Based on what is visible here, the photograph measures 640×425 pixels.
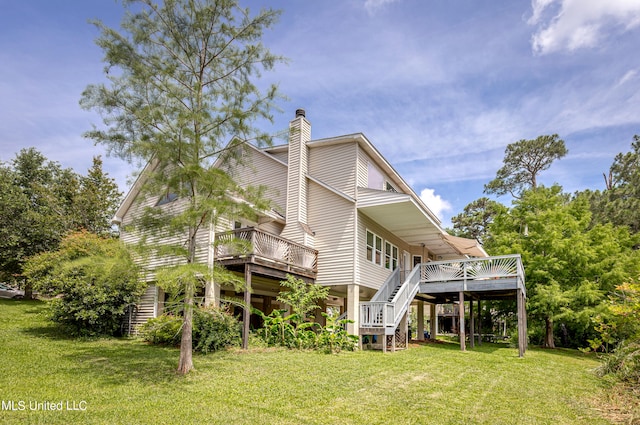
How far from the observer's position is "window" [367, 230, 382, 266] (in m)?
18.0

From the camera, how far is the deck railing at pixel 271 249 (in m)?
13.7

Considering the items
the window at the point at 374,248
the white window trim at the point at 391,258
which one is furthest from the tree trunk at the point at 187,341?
the white window trim at the point at 391,258

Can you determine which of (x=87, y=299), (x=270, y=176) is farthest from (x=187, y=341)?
(x=270, y=176)

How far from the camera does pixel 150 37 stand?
9398 mm

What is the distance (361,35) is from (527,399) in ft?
33.6

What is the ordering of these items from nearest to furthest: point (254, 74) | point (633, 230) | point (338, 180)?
point (254, 74) < point (338, 180) < point (633, 230)

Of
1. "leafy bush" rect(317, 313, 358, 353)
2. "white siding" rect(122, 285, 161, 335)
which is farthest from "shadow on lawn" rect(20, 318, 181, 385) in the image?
"leafy bush" rect(317, 313, 358, 353)

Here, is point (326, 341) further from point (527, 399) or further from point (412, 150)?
point (412, 150)

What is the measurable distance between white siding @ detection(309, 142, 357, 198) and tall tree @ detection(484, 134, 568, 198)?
23.9 m

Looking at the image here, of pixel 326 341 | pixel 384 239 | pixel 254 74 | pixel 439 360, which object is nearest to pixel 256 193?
pixel 254 74

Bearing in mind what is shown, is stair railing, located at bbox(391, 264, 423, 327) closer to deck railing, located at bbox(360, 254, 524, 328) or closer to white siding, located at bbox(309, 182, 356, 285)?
deck railing, located at bbox(360, 254, 524, 328)

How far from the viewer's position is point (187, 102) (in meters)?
9.73

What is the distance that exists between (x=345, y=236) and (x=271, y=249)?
135 inches

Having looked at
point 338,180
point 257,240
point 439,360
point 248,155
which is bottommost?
point 439,360
